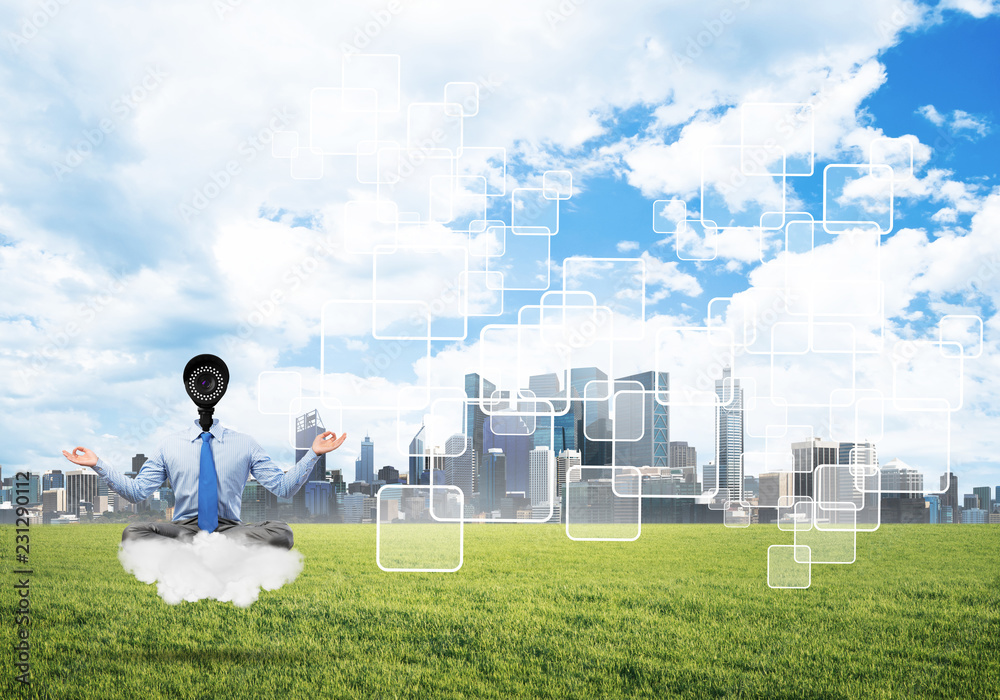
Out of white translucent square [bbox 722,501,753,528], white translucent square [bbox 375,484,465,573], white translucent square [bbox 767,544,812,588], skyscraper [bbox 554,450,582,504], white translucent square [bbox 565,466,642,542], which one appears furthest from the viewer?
white translucent square [bbox 722,501,753,528]

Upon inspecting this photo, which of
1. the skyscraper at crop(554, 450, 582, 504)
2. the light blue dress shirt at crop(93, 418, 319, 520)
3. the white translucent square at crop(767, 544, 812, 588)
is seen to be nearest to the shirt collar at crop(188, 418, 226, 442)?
the light blue dress shirt at crop(93, 418, 319, 520)

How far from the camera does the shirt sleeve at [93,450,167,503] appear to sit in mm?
5828

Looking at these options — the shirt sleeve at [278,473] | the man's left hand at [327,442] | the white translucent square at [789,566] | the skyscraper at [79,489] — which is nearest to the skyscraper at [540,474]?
the man's left hand at [327,442]

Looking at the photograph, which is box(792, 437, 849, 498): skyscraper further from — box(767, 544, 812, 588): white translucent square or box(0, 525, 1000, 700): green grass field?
box(0, 525, 1000, 700): green grass field

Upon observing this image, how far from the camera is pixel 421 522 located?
7.70 m

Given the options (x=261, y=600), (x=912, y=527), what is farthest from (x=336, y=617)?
(x=912, y=527)

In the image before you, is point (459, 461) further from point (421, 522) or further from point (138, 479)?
point (138, 479)

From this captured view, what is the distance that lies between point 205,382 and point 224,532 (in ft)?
3.85

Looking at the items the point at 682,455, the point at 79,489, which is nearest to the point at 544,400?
the point at 682,455

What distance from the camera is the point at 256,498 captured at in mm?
11648

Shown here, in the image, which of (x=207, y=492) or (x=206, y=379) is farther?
(x=207, y=492)

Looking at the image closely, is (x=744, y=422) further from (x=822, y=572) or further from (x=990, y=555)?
(x=990, y=555)

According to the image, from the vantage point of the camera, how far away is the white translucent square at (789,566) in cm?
922

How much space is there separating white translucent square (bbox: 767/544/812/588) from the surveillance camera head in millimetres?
6609
